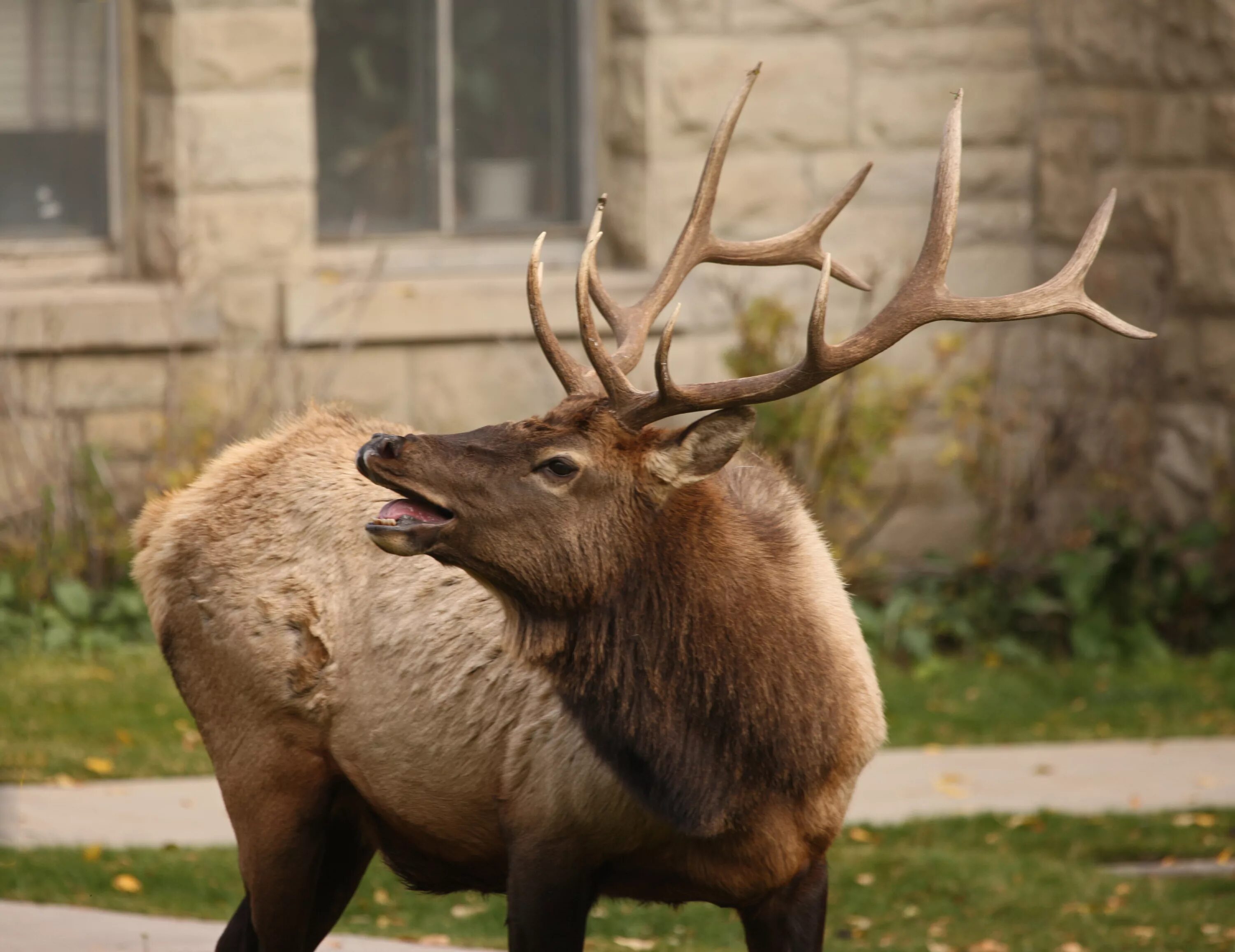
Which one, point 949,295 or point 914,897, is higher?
point 949,295

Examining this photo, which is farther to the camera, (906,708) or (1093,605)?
(1093,605)

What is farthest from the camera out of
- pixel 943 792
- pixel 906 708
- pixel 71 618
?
pixel 71 618

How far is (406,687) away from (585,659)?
578 mm

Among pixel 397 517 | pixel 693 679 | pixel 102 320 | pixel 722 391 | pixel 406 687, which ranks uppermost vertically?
pixel 722 391

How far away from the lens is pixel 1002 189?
9.73 metres

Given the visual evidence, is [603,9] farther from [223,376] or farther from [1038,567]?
[1038,567]

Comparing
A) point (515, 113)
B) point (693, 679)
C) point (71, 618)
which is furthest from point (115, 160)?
point (693, 679)

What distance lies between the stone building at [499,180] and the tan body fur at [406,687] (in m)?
4.02

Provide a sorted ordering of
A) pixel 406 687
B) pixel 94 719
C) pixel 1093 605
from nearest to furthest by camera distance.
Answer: pixel 406 687
pixel 94 719
pixel 1093 605

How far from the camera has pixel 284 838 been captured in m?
4.58

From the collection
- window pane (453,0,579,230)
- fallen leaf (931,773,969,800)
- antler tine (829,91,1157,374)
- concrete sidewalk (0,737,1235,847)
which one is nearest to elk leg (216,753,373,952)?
antler tine (829,91,1157,374)

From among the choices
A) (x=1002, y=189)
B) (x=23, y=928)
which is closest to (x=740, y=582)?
(x=23, y=928)

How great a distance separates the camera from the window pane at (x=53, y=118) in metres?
9.03

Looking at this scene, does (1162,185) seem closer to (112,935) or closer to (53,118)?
(53,118)
